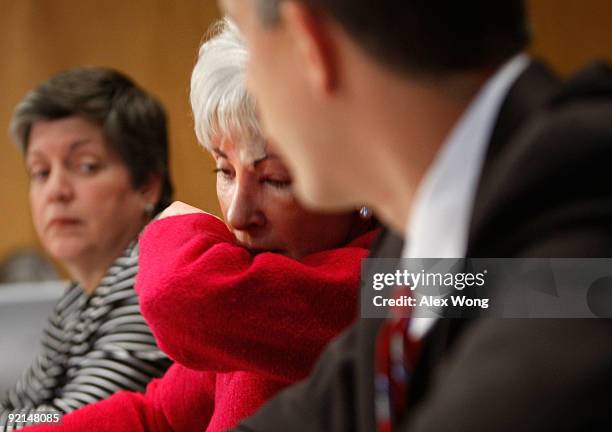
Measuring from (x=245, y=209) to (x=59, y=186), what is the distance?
21.6 inches

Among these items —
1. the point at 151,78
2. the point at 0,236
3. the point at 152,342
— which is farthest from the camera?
the point at 0,236

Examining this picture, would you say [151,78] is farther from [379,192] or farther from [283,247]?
[379,192]

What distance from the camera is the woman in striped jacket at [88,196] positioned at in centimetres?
126

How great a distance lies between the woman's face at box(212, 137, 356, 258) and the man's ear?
36 cm

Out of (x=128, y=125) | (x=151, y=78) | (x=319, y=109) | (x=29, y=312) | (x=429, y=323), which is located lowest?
(x=429, y=323)

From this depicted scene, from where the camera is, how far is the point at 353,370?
2.16 feet

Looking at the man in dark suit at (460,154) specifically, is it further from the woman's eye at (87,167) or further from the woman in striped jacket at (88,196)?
the woman's eye at (87,167)

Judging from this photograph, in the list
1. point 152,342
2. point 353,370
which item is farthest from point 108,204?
point 353,370

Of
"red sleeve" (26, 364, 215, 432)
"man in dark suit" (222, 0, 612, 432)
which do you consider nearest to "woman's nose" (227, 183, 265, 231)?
"red sleeve" (26, 364, 215, 432)

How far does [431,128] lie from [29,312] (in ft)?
3.97

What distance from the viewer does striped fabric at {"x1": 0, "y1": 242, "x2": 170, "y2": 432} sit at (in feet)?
3.85

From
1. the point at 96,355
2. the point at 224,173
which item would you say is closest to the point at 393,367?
the point at 224,173

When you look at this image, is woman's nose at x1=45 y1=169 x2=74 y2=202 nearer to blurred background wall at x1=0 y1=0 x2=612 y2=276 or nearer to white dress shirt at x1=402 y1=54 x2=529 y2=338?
blurred background wall at x1=0 y1=0 x2=612 y2=276

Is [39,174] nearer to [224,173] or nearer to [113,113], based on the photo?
[113,113]
